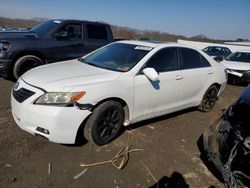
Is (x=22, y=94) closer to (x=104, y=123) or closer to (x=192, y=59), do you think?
(x=104, y=123)

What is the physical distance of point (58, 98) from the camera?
3.35 m

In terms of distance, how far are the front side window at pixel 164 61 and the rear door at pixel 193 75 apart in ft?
0.73

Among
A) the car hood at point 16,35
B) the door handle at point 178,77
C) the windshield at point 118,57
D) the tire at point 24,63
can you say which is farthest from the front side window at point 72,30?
the door handle at point 178,77

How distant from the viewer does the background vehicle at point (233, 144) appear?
257cm

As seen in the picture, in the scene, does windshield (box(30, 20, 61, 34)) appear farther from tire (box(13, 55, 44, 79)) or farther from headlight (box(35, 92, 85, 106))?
headlight (box(35, 92, 85, 106))

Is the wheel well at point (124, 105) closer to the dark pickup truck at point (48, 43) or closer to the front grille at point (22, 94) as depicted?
the front grille at point (22, 94)

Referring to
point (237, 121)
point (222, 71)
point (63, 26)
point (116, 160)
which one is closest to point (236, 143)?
point (237, 121)

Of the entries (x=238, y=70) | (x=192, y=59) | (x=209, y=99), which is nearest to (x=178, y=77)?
(x=192, y=59)

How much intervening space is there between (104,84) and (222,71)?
139 inches

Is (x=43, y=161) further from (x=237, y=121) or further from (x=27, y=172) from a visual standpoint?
(x=237, y=121)

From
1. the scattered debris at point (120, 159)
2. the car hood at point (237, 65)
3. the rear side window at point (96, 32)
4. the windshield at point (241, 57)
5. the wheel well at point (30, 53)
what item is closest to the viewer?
the scattered debris at point (120, 159)

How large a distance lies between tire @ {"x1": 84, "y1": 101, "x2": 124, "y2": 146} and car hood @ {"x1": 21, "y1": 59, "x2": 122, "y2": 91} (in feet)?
1.37

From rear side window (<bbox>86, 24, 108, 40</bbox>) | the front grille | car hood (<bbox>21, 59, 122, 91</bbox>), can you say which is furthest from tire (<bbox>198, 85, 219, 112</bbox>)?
rear side window (<bbox>86, 24, 108, 40</bbox>)

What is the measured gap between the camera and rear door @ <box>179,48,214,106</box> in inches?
196
